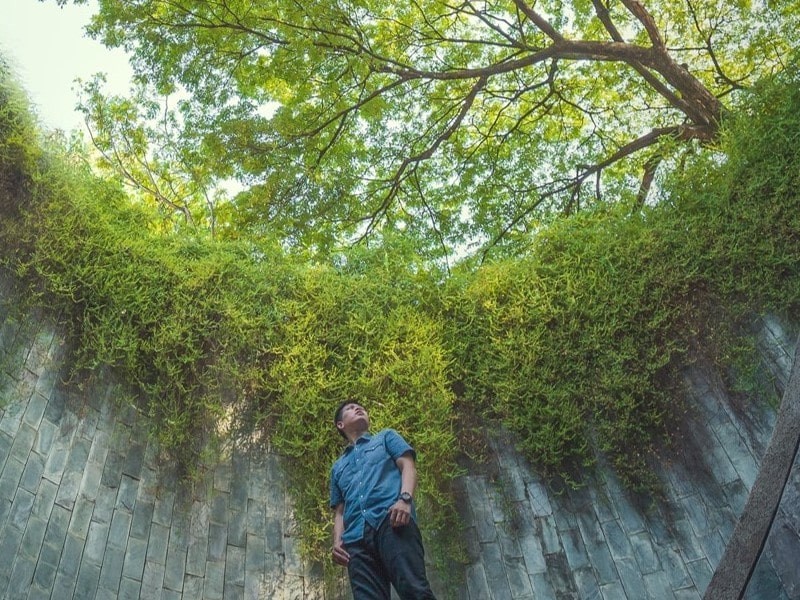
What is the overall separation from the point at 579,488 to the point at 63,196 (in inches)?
178

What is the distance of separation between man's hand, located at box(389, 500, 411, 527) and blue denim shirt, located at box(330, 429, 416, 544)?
0.15 m

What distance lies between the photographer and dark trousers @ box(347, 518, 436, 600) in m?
3.37

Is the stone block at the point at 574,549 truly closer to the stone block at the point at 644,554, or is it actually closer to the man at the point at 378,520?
the stone block at the point at 644,554

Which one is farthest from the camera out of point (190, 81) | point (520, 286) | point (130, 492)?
point (190, 81)

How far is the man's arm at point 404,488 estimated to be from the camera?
3.47 m

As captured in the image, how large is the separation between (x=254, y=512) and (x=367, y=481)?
1503 millimetres

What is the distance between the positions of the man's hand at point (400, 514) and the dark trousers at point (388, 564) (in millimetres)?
77

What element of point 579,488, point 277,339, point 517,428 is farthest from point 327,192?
point 579,488

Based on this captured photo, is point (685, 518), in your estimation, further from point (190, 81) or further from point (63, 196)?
point (190, 81)

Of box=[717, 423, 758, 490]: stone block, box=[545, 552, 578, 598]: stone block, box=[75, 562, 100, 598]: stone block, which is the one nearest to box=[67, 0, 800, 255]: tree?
box=[717, 423, 758, 490]: stone block

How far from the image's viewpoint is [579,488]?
4969mm

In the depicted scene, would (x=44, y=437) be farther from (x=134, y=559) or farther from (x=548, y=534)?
(x=548, y=534)

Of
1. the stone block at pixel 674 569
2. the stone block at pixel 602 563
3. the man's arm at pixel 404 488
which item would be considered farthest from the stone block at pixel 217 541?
the stone block at pixel 674 569

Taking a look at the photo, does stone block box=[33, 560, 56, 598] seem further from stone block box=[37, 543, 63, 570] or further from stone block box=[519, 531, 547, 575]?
stone block box=[519, 531, 547, 575]
